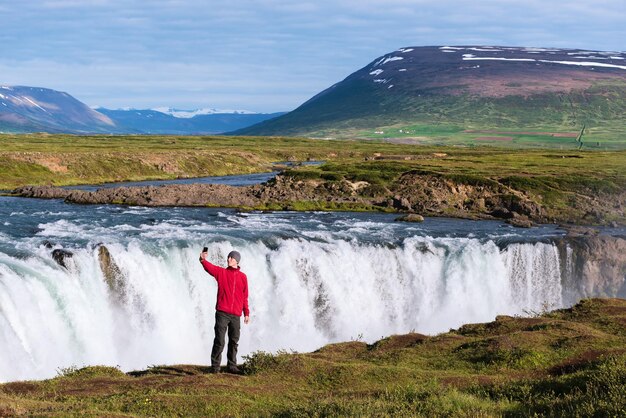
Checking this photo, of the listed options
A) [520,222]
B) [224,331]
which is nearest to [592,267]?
[520,222]

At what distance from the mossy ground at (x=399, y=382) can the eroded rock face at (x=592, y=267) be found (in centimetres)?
2410

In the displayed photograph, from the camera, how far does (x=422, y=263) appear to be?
50.0 meters

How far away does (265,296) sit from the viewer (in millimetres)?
43625

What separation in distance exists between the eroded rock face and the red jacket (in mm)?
40052

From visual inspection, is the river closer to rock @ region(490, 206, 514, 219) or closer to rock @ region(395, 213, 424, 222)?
rock @ region(395, 213, 424, 222)

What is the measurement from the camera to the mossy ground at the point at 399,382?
15992mm

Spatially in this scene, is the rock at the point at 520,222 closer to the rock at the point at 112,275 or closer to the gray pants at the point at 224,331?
the rock at the point at 112,275

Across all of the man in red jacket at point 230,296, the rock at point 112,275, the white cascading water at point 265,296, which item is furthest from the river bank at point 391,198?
the man in red jacket at point 230,296

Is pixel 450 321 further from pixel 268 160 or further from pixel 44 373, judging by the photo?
pixel 268 160

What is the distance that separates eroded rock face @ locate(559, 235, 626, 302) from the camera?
55094mm

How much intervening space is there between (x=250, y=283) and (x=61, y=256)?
1148 centimetres

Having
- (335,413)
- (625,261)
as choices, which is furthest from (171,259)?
(625,261)

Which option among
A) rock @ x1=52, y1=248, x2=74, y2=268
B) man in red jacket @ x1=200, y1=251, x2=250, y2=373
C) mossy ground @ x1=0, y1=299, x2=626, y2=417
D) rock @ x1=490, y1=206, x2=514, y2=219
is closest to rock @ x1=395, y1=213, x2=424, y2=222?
rock @ x1=490, y1=206, x2=514, y2=219

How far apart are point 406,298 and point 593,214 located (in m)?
34.9
